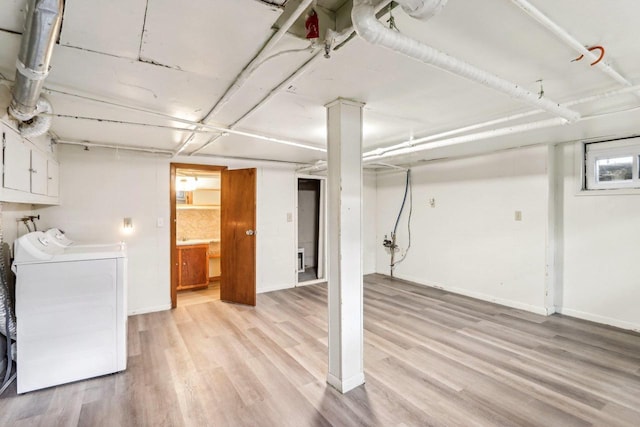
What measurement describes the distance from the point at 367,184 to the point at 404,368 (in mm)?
4050

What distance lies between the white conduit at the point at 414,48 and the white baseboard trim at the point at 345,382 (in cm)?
211

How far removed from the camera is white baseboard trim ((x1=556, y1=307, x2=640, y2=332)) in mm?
3283

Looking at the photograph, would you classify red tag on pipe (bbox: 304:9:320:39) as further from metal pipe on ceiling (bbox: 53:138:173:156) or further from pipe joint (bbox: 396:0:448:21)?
metal pipe on ceiling (bbox: 53:138:173:156)

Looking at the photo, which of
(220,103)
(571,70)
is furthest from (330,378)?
(571,70)

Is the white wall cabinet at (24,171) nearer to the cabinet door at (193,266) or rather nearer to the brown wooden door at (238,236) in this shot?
the brown wooden door at (238,236)

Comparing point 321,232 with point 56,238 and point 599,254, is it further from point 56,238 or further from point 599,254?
point 599,254

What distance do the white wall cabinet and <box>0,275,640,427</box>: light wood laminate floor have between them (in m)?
1.47

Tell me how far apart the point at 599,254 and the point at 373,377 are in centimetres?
312

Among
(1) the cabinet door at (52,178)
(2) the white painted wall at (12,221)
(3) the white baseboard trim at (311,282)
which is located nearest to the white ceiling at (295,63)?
(1) the cabinet door at (52,178)

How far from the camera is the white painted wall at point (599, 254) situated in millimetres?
3297

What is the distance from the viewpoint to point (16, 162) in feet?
6.92

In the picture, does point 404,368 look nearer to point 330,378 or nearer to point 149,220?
point 330,378

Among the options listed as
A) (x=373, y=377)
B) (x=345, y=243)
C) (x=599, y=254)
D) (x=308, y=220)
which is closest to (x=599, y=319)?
(x=599, y=254)

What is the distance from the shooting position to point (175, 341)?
311 centimetres
